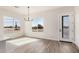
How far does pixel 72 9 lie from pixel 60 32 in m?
1.41

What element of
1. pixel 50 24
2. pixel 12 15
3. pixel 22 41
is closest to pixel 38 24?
pixel 50 24

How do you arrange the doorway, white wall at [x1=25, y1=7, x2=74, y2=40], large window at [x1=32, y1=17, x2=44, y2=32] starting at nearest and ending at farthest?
the doorway < white wall at [x1=25, y1=7, x2=74, y2=40] < large window at [x1=32, y1=17, x2=44, y2=32]

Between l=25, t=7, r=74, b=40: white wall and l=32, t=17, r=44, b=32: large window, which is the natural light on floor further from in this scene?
l=32, t=17, r=44, b=32: large window

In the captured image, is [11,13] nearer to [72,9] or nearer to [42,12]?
[42,12]

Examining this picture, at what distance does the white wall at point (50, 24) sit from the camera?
5410 millimetres

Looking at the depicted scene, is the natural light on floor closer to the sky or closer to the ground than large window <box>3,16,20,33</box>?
closer to the ground

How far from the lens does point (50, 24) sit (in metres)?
5.81

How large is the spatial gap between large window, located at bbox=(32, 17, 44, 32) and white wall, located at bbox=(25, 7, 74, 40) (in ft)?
0.65

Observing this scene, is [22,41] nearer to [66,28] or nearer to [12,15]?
[12,15]

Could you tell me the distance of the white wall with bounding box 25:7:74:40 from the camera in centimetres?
541

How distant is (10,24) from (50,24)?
2.32 metres

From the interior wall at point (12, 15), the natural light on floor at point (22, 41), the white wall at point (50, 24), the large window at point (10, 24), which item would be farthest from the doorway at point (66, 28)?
the large window at point (10, 24)

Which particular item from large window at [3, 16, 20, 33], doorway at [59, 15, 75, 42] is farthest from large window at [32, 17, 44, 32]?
doorway at [59, 15, 75, 42]
